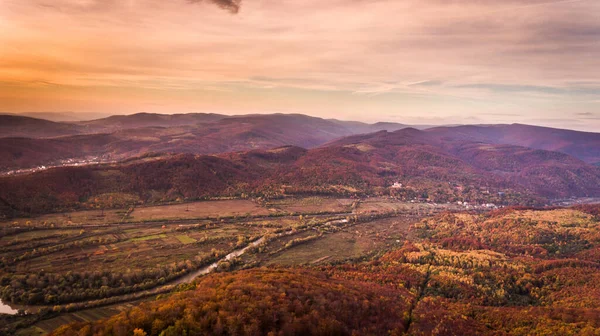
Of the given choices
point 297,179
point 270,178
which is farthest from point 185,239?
point 297,179

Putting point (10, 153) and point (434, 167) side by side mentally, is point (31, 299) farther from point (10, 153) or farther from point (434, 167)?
point (434, 167)

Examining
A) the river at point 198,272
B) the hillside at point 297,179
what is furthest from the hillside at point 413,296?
the hillside at point 297,179

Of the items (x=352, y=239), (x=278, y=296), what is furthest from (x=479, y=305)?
(x=352, y=239)

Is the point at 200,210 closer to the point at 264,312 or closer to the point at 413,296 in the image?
the point at 413,296

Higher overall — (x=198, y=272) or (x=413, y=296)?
(x=413, y=296)

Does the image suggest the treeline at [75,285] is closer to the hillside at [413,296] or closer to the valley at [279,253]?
the valley at [279,253]

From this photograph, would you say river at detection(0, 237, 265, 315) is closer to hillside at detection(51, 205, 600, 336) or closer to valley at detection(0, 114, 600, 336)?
valley at detection(0, 114, 600, 336)

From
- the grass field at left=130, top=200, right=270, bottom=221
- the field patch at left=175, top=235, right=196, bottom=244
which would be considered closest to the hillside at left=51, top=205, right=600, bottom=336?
the field patch at left=175, top=235, right=196, bottom=244

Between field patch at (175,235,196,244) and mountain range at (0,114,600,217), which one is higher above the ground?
mountain range at (0,114,600,217)

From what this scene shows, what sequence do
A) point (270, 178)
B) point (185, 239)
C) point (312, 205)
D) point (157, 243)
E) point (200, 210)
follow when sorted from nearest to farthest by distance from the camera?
point (157, 243)
point (185, 239)
point (200, 210)
point (312, 205)
point (270, 178)
